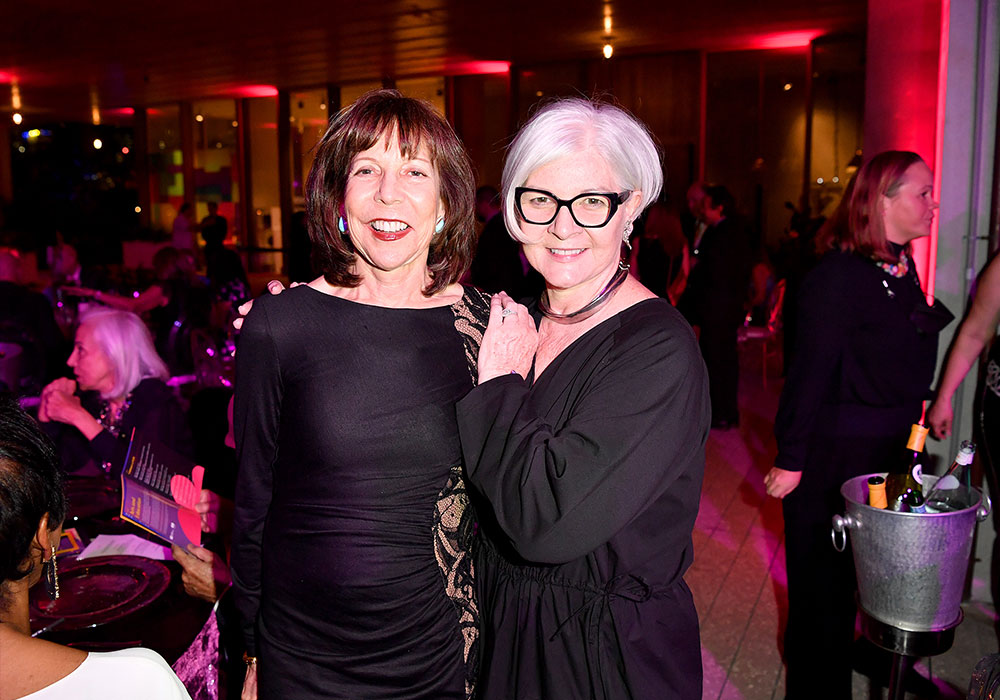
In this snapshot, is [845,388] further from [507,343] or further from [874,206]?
[507,343]

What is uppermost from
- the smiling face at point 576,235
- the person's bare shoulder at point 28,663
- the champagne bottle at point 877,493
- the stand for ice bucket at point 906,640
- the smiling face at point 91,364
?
the smiling face at point 576,235

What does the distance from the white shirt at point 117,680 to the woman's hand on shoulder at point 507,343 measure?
2.21ft

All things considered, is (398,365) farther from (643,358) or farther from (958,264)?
(958,264)

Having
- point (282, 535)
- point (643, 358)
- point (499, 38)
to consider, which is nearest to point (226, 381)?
point (282, 535)

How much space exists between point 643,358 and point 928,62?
293cm

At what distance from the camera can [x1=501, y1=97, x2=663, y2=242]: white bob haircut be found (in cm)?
147

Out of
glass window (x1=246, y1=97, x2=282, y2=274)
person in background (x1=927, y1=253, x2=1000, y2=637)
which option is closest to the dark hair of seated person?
person in background (x1=927, y1=253, x2=1000, y2=637)


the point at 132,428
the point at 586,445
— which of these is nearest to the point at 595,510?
the point at 586,445

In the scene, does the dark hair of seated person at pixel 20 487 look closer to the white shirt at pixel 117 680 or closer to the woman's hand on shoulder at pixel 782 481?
the white shirt at pixel 117 680

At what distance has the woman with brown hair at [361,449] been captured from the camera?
1.39m

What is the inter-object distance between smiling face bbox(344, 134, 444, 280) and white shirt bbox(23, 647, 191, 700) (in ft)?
2.49

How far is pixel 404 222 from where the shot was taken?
4.84 feet

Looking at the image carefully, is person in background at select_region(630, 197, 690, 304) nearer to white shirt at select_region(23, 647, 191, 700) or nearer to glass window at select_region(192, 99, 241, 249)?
white shirt at select_region(23, 647, 191, 700)

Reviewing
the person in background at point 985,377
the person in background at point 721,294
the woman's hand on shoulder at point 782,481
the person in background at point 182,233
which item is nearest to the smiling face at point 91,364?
the woman's hand on shoulder at point 782,481
